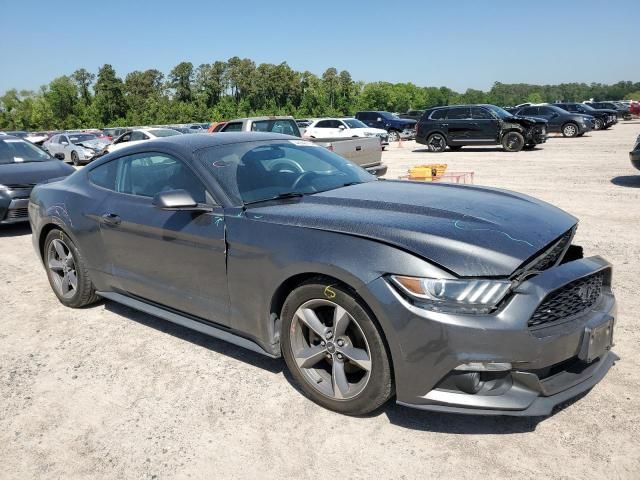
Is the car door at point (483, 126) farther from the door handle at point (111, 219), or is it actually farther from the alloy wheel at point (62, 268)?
the door handle at point (111, 219)

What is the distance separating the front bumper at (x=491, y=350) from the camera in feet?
7.98

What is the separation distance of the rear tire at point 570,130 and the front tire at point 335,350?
27.1m

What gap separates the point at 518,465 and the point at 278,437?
1220 mm

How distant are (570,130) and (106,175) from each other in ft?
88.1

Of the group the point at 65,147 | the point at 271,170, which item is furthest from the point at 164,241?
the point at 65,147

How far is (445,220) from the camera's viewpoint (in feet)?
9.39

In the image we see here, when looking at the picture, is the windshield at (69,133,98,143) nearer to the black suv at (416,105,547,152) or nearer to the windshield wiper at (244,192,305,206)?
the black suv at (416,105,547,152)

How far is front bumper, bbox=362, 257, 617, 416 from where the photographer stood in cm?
243

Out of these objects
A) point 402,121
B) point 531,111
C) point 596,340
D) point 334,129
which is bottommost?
point 596,340

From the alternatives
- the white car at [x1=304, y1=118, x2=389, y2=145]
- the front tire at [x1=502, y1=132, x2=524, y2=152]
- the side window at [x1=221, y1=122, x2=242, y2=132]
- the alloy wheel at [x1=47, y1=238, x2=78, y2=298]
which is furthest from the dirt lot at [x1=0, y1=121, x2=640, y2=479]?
the white car at [x1=304, y1=118, x2=389, y2=145]

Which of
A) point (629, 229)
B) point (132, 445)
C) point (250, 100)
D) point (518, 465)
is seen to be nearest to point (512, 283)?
point (518, 465)

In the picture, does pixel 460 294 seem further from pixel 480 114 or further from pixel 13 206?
pixel 480 114

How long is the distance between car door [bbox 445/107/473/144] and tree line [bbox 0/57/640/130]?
2224 inches

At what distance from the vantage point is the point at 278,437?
9.28ft
